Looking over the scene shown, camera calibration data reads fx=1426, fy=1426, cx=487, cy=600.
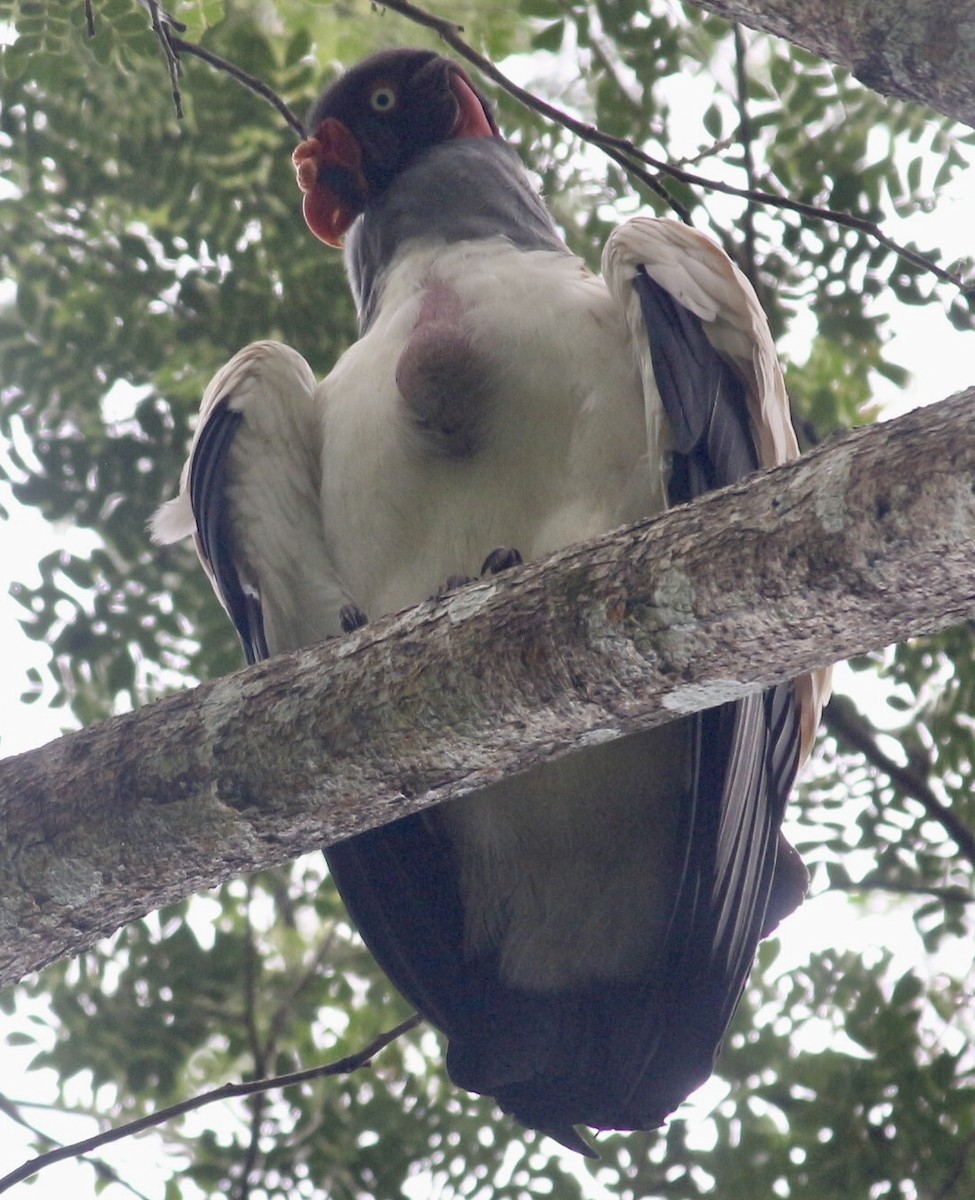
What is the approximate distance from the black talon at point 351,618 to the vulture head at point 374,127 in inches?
51.5

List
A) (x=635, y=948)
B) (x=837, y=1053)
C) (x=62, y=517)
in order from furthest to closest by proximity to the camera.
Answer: (x=62, y=517) → (x=837, y=1053) → (x=635, y=948)

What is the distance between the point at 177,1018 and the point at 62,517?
1.55 metres

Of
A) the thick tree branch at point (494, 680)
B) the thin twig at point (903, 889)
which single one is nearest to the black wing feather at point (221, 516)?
the thick tree branch at point (494, 680)

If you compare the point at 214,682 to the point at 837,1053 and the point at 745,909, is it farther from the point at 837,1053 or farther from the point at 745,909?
the point at 837,1053

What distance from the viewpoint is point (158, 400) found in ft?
14.9

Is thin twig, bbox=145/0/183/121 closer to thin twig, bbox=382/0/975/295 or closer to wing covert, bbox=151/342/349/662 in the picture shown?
thin twig, bbox=382/0/975/295

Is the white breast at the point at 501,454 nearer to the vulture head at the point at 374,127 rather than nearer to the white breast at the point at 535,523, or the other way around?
the white breast at the point at 535,523

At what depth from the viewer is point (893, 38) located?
207 centimetres

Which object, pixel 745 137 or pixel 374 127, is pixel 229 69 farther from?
pixel 745 137

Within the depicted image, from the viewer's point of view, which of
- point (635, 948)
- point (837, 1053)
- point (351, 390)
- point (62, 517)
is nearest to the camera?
point (635, 948)

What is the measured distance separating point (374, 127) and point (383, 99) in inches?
3.5

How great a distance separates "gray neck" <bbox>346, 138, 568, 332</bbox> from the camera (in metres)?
3.74

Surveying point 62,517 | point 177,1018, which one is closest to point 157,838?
point 177,1018

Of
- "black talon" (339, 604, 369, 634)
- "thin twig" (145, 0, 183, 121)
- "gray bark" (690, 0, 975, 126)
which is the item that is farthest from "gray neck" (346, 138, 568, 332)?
"gray bark" (690, 0, 975, 126)
